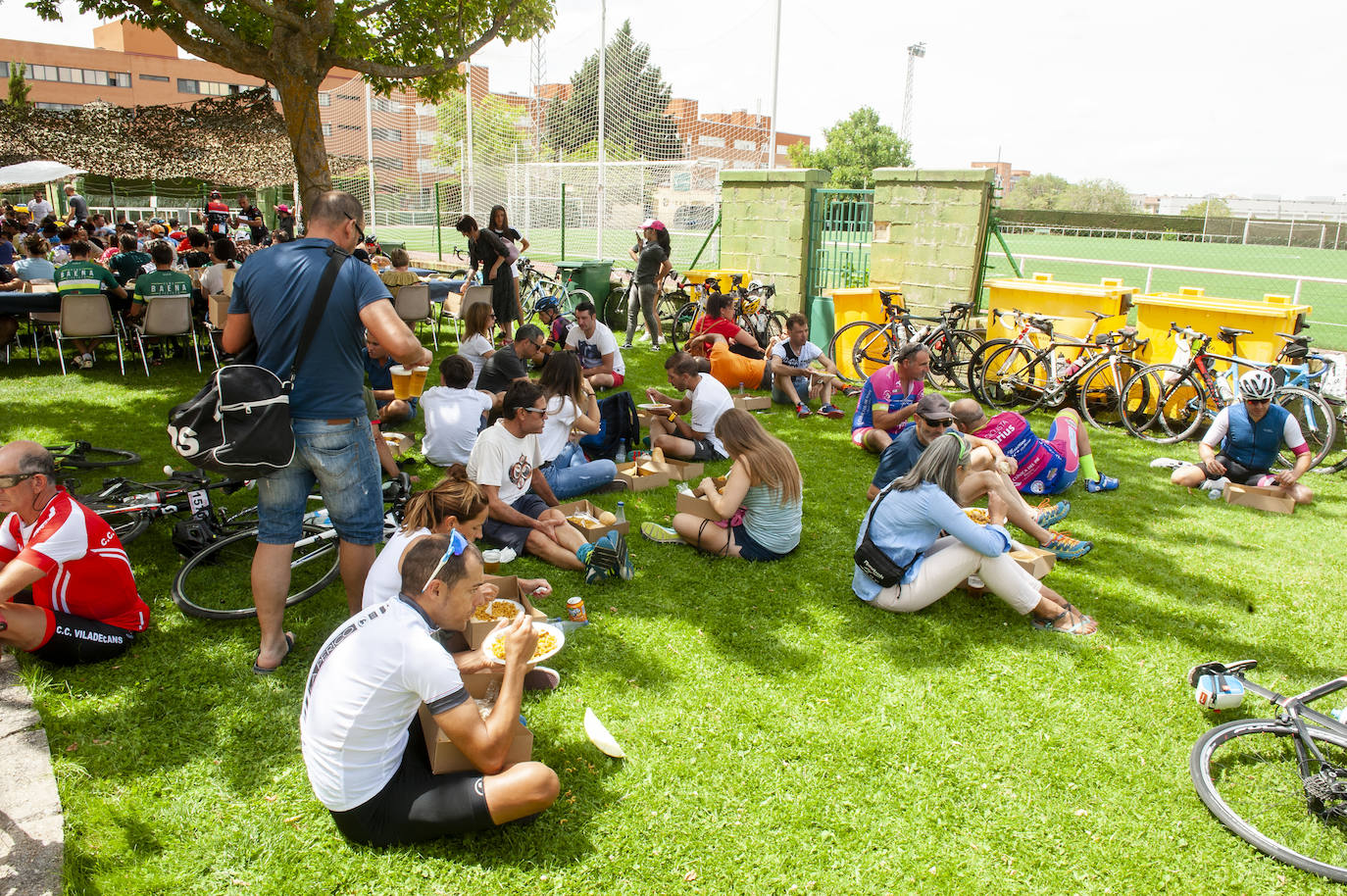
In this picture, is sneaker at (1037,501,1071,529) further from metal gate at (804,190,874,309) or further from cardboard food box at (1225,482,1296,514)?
metal gate at (804,190,874,309)

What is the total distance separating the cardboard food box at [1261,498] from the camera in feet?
21.4

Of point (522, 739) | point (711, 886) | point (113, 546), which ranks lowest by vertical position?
point (711, 886)

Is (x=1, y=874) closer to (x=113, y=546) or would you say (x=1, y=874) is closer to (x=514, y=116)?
(x=113, y=546)

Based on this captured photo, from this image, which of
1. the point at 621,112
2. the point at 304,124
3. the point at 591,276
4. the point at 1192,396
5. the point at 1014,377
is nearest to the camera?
the point at 1192,396

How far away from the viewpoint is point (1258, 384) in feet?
21.1

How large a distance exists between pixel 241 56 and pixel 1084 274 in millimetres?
26988

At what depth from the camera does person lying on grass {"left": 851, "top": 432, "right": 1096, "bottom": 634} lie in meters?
4.39

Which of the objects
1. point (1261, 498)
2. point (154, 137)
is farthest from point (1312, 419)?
point (154, 137)

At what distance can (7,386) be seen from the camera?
30.6 ft

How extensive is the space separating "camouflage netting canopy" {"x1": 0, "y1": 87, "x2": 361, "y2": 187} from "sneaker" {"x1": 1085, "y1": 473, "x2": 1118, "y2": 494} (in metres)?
23.2

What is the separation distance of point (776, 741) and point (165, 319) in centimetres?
957

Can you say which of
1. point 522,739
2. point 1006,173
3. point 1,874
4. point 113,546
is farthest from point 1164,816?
point 1006,173

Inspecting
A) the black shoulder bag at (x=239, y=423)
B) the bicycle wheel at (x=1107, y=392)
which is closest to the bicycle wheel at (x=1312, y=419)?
the bicycle wheel at (x=1107, y=392)

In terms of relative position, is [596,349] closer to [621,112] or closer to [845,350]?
[845,350]
